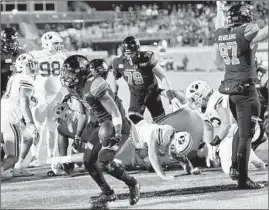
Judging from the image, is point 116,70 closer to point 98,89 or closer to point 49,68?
point 49,68

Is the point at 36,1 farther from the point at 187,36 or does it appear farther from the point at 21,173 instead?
the point at 187,36

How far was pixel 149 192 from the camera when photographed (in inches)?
130

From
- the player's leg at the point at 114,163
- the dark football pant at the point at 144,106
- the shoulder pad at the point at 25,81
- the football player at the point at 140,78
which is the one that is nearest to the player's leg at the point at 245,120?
the player's leg at the point at 114,163

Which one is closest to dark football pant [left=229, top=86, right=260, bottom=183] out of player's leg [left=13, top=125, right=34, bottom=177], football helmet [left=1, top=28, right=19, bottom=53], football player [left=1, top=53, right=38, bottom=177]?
football player [left=1, top=53, right=38, bottom=177]

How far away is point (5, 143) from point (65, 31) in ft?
5.99

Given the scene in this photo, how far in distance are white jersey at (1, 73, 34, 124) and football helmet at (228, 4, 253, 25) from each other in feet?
3.70

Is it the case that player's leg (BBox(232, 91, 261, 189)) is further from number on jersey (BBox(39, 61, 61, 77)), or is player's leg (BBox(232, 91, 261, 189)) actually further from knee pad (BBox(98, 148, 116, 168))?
number on jersey (BBox(39, 61, 61, 77))

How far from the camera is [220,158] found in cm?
381

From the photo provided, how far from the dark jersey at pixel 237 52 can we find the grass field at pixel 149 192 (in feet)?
1.88

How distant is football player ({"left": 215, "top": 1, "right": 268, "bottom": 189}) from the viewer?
3115 millimetres

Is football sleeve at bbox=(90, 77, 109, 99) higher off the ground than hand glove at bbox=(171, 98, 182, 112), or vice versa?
football sleeve at bbox=(90, 77, 109, 99)

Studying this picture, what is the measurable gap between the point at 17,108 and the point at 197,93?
99 cm

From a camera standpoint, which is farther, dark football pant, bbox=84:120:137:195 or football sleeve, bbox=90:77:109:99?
dark football pant, bbox=84:120:137:195

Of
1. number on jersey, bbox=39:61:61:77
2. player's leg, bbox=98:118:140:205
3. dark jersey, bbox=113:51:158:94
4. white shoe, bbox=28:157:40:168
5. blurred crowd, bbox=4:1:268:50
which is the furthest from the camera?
blurred crowd, bbox=4:1:268:50
